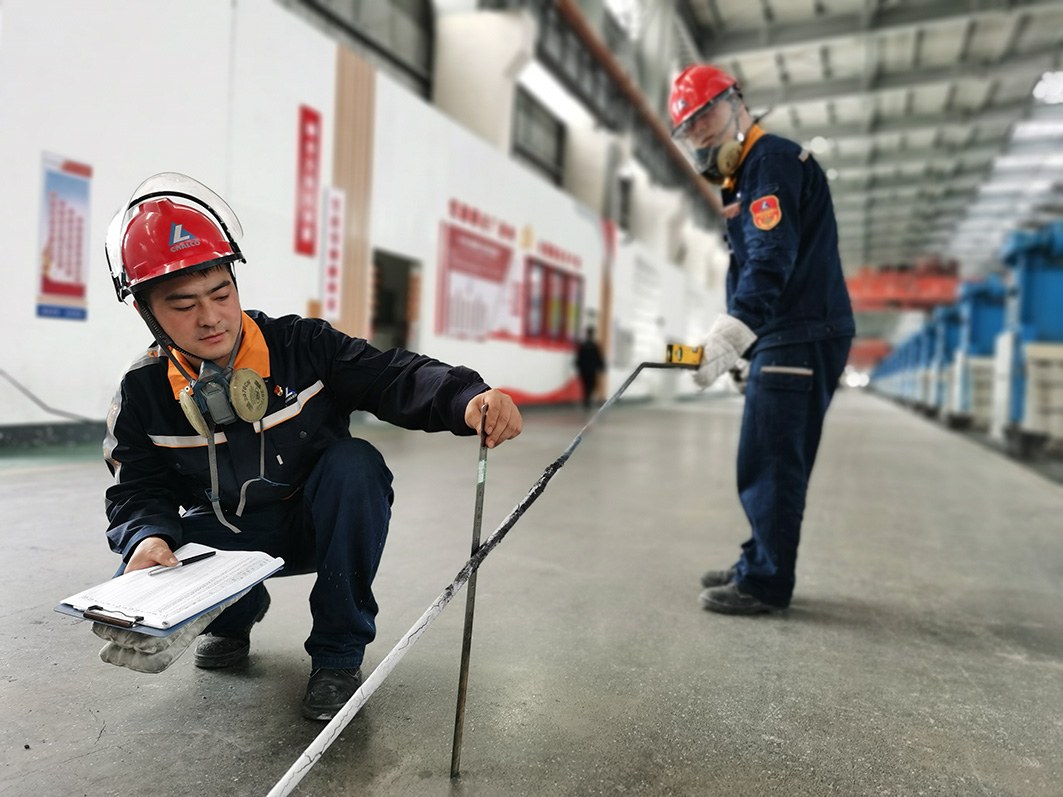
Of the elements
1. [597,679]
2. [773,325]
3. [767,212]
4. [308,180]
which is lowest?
[597,679]

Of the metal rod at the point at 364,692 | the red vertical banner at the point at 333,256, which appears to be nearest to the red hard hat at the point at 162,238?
the metal rod at the point at 364,692

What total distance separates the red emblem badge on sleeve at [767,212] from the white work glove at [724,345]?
28 cm

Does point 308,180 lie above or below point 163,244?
above

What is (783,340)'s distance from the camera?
2.08 meters

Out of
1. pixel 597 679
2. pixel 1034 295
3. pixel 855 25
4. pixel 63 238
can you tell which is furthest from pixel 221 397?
pixel 855 25

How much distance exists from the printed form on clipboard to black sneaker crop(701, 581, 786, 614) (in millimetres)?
1294

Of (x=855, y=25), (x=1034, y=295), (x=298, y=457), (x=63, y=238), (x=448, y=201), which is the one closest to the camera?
(x=298, y=457)

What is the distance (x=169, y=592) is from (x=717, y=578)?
168 cm

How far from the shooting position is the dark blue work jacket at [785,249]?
200 cm

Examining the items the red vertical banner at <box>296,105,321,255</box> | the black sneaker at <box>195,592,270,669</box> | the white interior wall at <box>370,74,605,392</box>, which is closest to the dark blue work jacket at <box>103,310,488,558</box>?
the black sneaker at <box>195,592,270,669</box>

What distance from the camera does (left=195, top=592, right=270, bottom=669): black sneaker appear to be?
61.1 inches

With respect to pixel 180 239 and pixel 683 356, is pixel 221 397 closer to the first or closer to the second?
pixel 180 239

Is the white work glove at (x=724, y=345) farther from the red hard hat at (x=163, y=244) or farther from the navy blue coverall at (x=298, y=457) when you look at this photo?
the red hard hat at (x=163, y=244)

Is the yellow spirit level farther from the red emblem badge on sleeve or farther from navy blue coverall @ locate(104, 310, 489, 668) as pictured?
navy blue coverall @ locate(104, 310, 489, 668)
